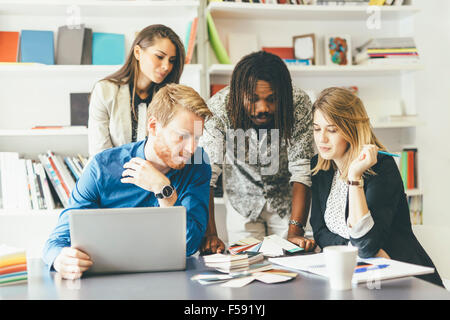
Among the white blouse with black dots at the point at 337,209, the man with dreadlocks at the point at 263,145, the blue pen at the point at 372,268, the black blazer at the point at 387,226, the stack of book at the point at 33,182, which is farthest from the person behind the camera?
the stack of book at the point at 33,182

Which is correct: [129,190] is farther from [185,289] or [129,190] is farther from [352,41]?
[352,41]

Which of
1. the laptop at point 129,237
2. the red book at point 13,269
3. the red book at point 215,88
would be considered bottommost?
the red book at point 13,269

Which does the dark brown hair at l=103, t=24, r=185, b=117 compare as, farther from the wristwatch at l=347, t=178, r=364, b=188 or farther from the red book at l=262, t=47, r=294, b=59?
the wristwatch at l=347, t=178, r=364, b=188

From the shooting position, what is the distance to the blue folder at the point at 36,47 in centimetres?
Answer: 234

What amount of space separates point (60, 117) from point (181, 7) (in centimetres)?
85

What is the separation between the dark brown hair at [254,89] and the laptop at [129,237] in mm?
866

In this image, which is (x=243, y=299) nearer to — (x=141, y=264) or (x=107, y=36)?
(x=141, y=264)

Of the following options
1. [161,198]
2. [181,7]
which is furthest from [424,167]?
[161,198]

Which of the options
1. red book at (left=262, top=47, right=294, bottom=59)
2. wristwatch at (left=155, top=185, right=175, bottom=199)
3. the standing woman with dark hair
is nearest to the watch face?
wristwatch at (left=155, top=185, right=175, bottom=199)

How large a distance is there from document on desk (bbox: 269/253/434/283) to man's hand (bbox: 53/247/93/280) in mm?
458

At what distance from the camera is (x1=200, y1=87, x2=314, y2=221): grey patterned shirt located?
6.28 ft

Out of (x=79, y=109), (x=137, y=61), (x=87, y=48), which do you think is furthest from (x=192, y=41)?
(x=79, y=109)

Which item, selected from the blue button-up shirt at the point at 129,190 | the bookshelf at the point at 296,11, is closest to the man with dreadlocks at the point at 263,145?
the blue button-up shirt at the point at 129,190

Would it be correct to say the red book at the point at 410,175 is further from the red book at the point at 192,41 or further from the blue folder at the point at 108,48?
the blue folder at the point at 108,48
